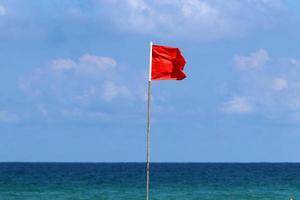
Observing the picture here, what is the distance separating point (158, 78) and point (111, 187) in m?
51.2

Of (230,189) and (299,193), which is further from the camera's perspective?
(230,189)

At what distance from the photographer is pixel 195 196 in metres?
66.2

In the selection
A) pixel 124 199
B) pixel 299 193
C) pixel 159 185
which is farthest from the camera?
pixel 159 185

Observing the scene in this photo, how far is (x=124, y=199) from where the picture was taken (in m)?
62.8

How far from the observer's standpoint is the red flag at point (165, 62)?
2677cm

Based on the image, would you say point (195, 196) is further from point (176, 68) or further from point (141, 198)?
point (176, 68)

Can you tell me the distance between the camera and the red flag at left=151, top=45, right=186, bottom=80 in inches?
1054

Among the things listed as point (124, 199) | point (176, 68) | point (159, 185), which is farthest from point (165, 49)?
point (159, 185)

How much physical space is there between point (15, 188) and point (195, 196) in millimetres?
17707

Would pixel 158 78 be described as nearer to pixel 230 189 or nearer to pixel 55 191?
pixel 55 191

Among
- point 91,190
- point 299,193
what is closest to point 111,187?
point 91,190

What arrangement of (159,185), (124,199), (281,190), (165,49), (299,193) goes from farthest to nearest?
(159,185) < (281,190) < (299,193) < (124,199) < (165,49)

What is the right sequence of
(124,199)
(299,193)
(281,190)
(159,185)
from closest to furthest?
(124,199) < (299,193) < (281,190) < (159,185)

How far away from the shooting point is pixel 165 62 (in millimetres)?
26797
